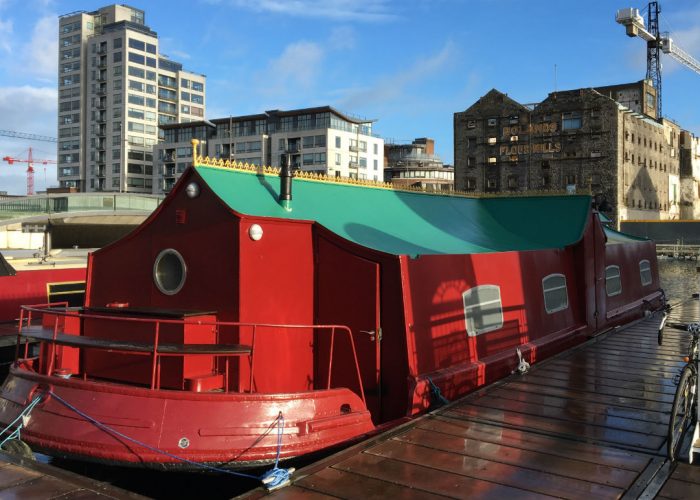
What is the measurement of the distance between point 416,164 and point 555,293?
360ft

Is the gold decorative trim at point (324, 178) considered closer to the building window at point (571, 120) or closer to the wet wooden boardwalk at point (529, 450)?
the wet wooden boardwalk at point (529, 450)

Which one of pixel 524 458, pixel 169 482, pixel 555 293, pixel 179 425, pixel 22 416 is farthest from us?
pixel 555 293

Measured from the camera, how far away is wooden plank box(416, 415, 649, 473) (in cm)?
636

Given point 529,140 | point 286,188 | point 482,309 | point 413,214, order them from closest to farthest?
point 286,188, point 482,309, point 413,214, point 529,140

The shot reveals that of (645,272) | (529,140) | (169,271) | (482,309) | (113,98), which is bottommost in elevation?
(482,309)

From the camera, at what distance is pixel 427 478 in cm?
589

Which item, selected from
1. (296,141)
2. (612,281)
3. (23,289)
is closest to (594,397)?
(612,281)

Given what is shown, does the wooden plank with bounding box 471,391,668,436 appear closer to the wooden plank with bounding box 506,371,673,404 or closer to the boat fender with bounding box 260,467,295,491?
the wooden plank with bounding box 506,371,673,404

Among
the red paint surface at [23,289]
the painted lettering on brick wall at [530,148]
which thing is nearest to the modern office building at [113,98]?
the painted lettering on brick wall at [530,148]

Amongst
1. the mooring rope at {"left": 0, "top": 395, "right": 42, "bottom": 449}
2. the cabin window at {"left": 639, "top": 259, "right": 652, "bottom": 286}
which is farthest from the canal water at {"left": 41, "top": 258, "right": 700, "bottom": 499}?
the cabin window at {"left": 639, "top": 259, "right": 652, "bottom": 286}

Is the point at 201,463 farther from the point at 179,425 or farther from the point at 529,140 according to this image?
the point at 529,140

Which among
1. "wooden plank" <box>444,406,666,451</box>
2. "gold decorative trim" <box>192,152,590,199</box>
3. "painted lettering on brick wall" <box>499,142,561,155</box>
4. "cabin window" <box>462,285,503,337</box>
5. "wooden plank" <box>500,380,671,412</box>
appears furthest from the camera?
"painted lettering on brick wall" <box>499,142,561,155</box>

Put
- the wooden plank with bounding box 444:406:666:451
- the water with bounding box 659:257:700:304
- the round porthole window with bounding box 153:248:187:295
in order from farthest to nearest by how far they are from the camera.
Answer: the water with bounding box 659:257:700:304, the round porthole window with bounding box 153:248:187:295, the wooden plank with bounding box 444:406:666:451

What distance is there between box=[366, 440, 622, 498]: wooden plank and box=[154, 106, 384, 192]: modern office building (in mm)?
80808
